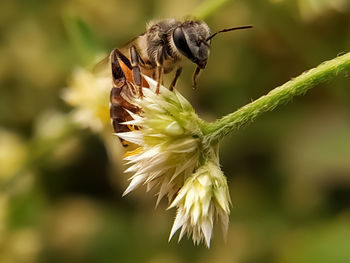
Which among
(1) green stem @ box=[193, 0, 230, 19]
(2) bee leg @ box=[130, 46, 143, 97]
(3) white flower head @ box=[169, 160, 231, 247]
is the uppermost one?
(1) green stem @ box=[193, 0, 230, 19]

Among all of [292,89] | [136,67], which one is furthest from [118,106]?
[292,89]

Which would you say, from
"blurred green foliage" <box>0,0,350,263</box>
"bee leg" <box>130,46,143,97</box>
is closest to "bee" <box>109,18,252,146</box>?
"bee leg" <box>130,46,143,97</box>

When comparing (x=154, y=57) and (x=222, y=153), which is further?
(x=222, y=153)

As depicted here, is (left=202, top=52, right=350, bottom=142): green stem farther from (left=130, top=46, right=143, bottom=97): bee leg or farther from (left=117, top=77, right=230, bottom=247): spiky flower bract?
(left=130, top=46, right=143, bottom=97): bee leg

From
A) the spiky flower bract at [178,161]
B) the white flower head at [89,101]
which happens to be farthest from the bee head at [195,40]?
the white flower head at [89,101]

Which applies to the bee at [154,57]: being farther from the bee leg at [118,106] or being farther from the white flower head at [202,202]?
the white flower head at [202,202]

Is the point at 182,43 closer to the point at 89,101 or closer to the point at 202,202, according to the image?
the point at 202,202
